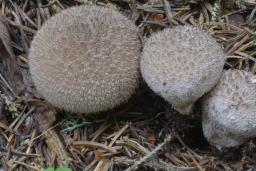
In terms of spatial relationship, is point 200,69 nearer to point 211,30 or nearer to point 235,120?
point 235,120

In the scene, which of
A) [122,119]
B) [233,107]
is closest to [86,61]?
[122,119]

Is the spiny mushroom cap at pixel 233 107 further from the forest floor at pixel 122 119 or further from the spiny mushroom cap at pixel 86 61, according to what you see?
the spiny mushroom cap at pixel 86 61

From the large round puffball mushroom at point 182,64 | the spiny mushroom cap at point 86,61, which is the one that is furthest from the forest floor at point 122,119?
the large round puffball mushroom at point 182,64

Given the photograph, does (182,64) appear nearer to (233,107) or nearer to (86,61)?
(233,107)

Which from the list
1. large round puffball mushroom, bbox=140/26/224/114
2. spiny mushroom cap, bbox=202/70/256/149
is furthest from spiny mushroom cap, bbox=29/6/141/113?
spiny mushroom cap, bbox=202/70/256/149

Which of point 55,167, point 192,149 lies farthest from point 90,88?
point 192,149
